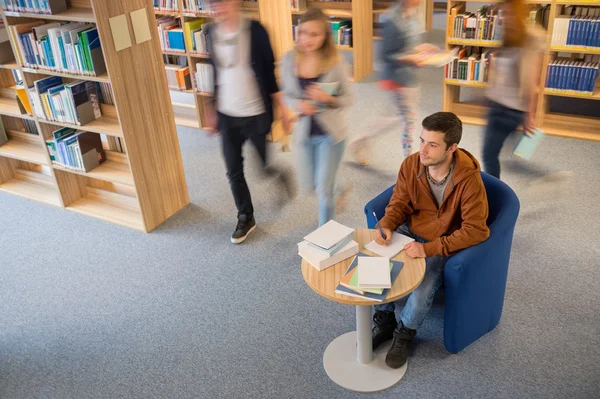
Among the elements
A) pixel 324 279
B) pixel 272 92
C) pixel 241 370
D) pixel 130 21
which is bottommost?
pixel 241 370

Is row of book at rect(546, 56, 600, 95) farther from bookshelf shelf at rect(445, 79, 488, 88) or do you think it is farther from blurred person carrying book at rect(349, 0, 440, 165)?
blurred person carrying book at rect(349, 0, 440, 165)

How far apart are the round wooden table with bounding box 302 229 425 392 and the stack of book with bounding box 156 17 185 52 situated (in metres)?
3.64

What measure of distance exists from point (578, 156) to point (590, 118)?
2.11 feet

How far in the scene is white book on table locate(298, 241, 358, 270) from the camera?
2879 millimetres

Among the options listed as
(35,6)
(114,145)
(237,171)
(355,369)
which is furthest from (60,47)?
(355,369)

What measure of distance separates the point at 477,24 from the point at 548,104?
1.14 m

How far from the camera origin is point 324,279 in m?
2.83

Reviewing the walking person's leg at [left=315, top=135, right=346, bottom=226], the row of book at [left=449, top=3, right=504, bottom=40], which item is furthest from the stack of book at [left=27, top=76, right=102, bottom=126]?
the row of book at [left=449, top=3, right=504, bottom=40]

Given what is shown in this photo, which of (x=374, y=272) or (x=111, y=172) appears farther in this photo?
(x=111, y=172)

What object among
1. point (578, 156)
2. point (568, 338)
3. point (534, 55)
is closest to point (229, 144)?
point (534, 55)

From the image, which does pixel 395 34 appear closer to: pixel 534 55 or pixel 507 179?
pixel 534 55

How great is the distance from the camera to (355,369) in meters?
3.14

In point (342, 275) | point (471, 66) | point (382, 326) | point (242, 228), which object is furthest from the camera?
point (471, 66)

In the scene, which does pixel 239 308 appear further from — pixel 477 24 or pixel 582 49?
pixel 582 49
